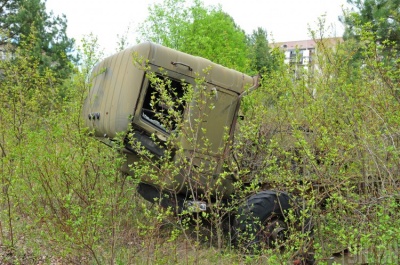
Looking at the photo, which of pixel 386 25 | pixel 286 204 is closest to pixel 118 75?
pixel 286 204

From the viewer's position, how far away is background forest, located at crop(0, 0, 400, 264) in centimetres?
445

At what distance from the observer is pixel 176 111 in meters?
5.29

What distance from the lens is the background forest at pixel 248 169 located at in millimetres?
4453

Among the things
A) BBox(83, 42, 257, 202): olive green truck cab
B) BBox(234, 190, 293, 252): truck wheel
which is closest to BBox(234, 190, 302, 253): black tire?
BBox(234, 190, 293, 252): truck wheel

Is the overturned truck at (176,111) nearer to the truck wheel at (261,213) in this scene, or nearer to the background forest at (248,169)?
the truck wheel at (261,213)

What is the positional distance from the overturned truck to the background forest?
0.25 meters

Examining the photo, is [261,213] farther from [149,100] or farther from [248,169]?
[149,100]

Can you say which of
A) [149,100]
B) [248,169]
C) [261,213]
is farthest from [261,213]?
[149,100]

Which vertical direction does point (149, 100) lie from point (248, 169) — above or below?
above

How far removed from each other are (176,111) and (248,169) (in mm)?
1310

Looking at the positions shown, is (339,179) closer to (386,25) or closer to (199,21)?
(386,25)

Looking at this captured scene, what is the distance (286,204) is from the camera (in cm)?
574

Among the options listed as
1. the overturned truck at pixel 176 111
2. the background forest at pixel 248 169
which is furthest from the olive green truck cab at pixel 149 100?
the background forest at pixel 248 169

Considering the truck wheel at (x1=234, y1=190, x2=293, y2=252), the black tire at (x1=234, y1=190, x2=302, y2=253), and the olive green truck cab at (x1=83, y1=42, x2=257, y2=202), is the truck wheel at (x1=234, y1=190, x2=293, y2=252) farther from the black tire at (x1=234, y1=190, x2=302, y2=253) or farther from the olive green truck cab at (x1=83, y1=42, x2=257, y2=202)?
the olive green truck cab at (x1=83, y1=42, x2=257, y2=202)
